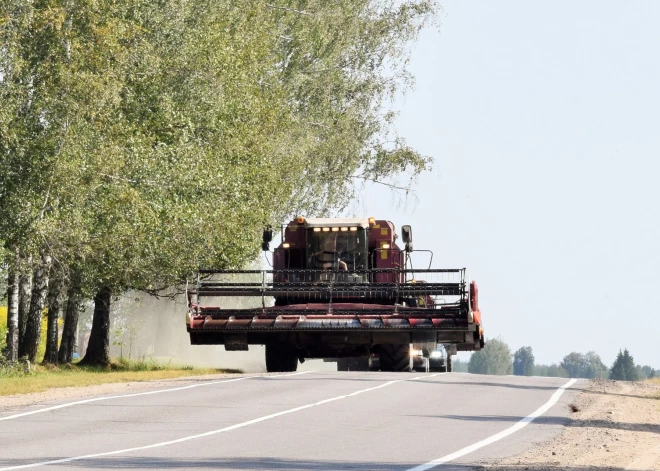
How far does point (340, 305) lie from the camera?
2873 cm

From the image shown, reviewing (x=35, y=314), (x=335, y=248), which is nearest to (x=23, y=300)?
(x=35, y=314)

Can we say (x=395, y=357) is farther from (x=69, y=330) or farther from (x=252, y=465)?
(x=252, y=465)

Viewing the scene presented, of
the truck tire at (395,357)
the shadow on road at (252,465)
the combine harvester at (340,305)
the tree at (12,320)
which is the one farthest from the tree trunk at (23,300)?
the shadow on road at (252,465)

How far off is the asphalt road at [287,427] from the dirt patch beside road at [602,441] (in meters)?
0.36

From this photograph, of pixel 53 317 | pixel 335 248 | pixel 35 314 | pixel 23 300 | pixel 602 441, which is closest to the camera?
pixel 602 441

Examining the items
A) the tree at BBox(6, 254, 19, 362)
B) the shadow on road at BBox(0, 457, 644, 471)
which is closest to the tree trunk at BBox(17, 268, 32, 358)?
the tree at BBox(6, 254, 19, 362)

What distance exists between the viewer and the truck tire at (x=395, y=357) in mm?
29797

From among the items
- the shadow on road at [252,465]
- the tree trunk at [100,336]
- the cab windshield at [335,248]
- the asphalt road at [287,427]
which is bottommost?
the shadow on road at [252,465]

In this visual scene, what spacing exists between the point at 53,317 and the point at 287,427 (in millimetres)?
23969

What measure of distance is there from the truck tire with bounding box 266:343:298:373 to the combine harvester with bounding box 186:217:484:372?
28 millimetres

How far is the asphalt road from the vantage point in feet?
41.4

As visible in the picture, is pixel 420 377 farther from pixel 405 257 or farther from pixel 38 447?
pixel 38 447

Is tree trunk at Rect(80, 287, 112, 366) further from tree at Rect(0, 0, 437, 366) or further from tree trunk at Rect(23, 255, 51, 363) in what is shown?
tree trunk at Rect(23, 255, 51, 363)

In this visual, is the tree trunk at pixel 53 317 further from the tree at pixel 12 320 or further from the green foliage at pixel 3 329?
the green foliage at pixel 3 329
